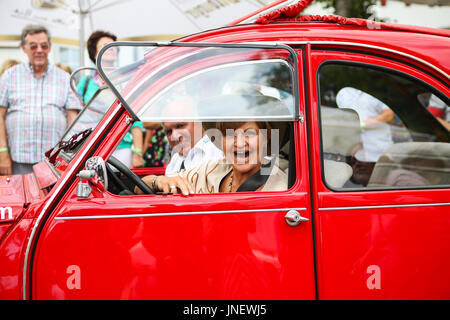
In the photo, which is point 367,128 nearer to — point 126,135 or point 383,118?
point 383,118

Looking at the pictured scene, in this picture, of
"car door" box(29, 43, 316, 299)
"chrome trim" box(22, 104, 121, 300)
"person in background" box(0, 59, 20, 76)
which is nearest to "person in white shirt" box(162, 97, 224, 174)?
"car door" box(29, 43, 316, 299)

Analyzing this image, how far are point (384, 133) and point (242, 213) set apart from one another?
1.66 m

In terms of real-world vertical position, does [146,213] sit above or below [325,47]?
below

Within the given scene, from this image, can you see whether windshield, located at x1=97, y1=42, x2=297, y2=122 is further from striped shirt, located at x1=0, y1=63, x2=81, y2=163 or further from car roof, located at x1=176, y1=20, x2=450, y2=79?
striped shirt, located at x1=0, y1=63, x2=81, y2=163

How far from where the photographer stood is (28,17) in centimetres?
546

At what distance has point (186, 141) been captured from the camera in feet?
8.44

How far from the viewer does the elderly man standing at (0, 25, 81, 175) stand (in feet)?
15.0

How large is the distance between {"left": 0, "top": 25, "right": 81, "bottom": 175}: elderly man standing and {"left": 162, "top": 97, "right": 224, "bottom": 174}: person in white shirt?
7.77 ft

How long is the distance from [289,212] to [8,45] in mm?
4840

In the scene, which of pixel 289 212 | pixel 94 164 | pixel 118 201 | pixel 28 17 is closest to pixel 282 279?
pixel 289 212

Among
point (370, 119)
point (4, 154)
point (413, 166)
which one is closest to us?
point (413, 166)

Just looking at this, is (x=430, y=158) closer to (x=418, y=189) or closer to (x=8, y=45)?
(x=418, y=189)

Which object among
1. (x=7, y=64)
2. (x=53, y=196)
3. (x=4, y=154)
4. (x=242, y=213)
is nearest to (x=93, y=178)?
(x=53, y=196)

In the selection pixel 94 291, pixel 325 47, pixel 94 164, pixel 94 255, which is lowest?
pixel 94 291
